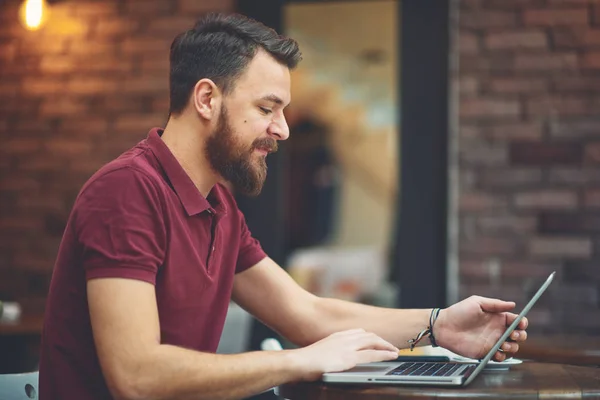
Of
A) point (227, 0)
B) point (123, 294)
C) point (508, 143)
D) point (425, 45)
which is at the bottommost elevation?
point (123, 294)

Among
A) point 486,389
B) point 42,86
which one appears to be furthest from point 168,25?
point 486,389

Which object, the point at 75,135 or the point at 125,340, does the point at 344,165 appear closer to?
the point at 75,135

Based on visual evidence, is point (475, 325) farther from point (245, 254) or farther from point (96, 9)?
point (96, 9)

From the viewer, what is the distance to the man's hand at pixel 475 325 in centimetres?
187

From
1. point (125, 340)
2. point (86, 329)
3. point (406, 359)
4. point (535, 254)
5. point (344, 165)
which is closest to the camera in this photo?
point (125, 340)

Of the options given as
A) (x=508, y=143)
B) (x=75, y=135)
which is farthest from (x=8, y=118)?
(x=508, y=143)

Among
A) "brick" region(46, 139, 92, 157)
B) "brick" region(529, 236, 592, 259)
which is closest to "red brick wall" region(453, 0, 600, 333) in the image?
"brick" region(529, 236, 592, 259)

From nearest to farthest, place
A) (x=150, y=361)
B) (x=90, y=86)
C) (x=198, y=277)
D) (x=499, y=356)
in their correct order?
(x=150, y=361) < (x=198, y=277) < (x=499, y=356) < (x=90, y=86)

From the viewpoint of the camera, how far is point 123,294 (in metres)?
1.47

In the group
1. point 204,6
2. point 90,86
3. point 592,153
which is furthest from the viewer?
point 90,86

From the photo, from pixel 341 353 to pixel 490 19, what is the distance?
2512 millimetres

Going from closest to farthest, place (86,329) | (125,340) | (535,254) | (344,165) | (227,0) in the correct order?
1. (125,340)
2. (86,329)
3. (535,254)
4. (227,0)
5. (344,165)

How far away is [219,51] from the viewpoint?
1812 mm

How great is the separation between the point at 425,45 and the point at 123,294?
2673mm
